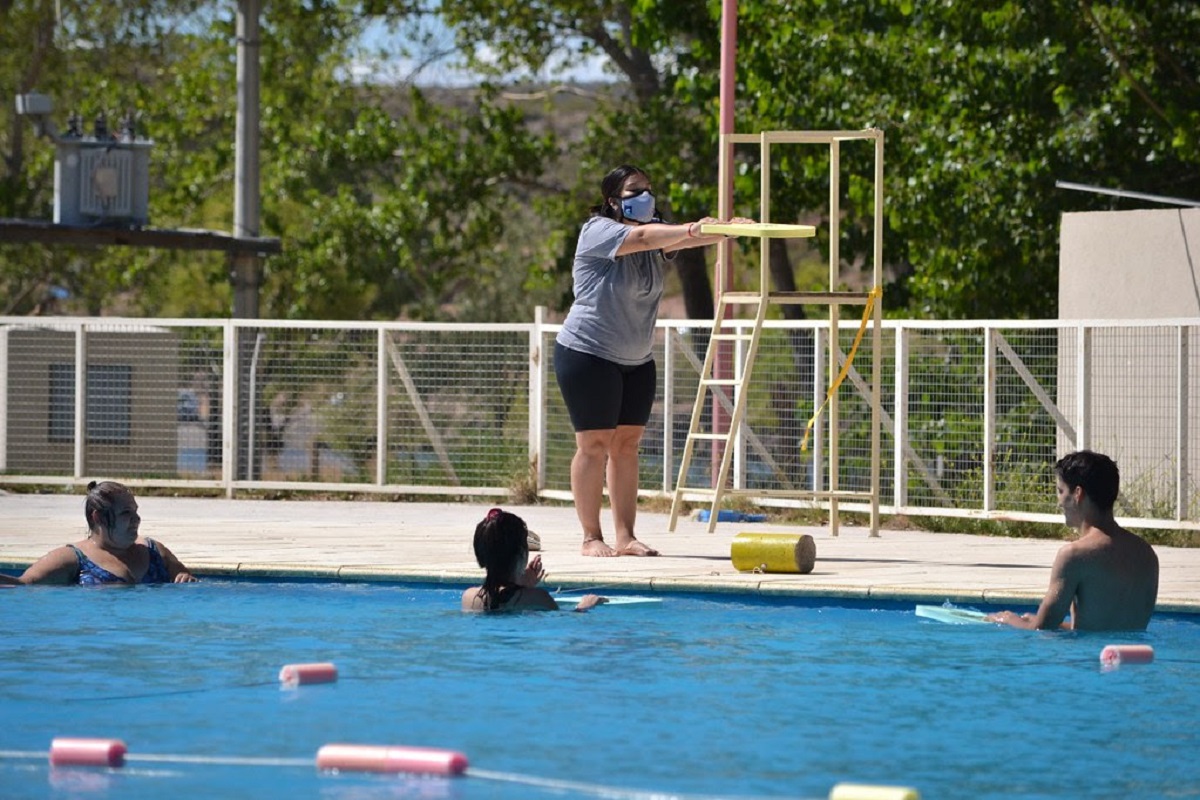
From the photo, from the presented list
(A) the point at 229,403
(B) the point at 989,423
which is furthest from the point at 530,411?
(B) the point at 989,423

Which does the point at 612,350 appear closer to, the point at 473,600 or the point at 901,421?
the point at 473,600

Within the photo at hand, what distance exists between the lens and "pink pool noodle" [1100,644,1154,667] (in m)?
7.98

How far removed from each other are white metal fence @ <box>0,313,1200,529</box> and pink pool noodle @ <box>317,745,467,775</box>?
805 centimetres

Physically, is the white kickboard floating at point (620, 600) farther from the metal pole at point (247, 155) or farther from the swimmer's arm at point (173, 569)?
the metal pole at point (247, 155)

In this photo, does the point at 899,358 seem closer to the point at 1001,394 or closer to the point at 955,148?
the point at 1001,394

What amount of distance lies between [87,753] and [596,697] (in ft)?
6.85

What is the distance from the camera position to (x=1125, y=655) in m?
7.99

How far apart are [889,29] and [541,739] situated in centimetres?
1505

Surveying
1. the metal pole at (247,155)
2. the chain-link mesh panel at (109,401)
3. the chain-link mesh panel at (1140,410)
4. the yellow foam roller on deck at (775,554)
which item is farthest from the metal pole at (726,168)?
the metal pole at (247,155)

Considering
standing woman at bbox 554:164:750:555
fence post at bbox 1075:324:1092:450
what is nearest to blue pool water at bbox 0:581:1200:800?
standing woman at bbox 554:164:750:555

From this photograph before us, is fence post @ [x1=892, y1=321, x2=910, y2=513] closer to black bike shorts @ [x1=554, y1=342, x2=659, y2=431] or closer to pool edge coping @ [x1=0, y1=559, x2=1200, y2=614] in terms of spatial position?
black bike shorts @ [x1=554, y1=342, x2=659, y2=431]

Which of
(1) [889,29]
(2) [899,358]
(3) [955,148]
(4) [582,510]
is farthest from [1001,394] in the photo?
(1) [889,29]

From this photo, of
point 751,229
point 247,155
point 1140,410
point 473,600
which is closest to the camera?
point 473,600

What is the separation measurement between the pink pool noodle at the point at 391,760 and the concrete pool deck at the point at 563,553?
13.9 ft
